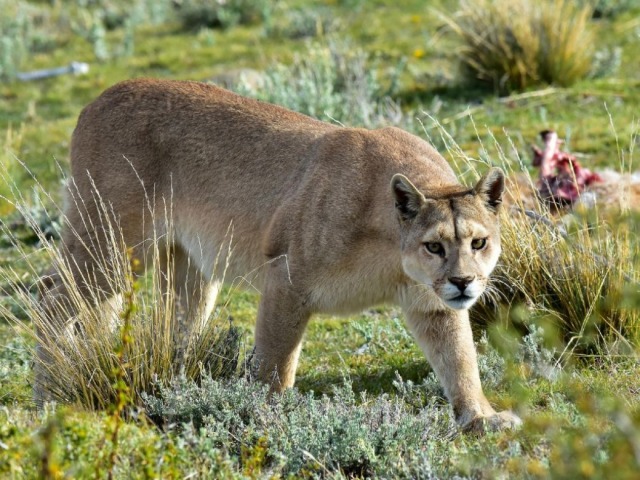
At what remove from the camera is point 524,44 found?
11859mm

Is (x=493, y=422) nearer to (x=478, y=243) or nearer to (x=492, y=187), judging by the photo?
(x=478, y=243)

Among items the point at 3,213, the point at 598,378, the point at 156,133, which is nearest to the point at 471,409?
the point at 598,378

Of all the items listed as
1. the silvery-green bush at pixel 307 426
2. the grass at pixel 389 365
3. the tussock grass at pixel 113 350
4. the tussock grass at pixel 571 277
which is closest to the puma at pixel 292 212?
the tussock grass at pixel 113 350

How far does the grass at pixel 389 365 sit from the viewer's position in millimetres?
4445

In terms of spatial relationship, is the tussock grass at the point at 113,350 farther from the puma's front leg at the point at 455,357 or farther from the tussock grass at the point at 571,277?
the tussock grass at the point at 571,277

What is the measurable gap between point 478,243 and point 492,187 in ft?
1.29

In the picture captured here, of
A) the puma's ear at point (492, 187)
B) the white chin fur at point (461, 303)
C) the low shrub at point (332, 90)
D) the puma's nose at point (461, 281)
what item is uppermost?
the puma's ear at point (492, 187)

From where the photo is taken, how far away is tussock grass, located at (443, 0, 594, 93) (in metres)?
11.9

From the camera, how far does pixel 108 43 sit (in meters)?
16.6

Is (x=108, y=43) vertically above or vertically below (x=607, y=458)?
below

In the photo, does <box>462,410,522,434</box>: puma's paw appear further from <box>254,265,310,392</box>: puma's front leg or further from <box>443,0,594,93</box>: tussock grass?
<box>443,0,594,93</box>: tussock grass

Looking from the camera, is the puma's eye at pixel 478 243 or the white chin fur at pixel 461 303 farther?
the puma's eye at pixel 478 243

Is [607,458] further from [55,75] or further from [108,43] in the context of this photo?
[108,43]

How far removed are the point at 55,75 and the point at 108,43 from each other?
1.69 metres
